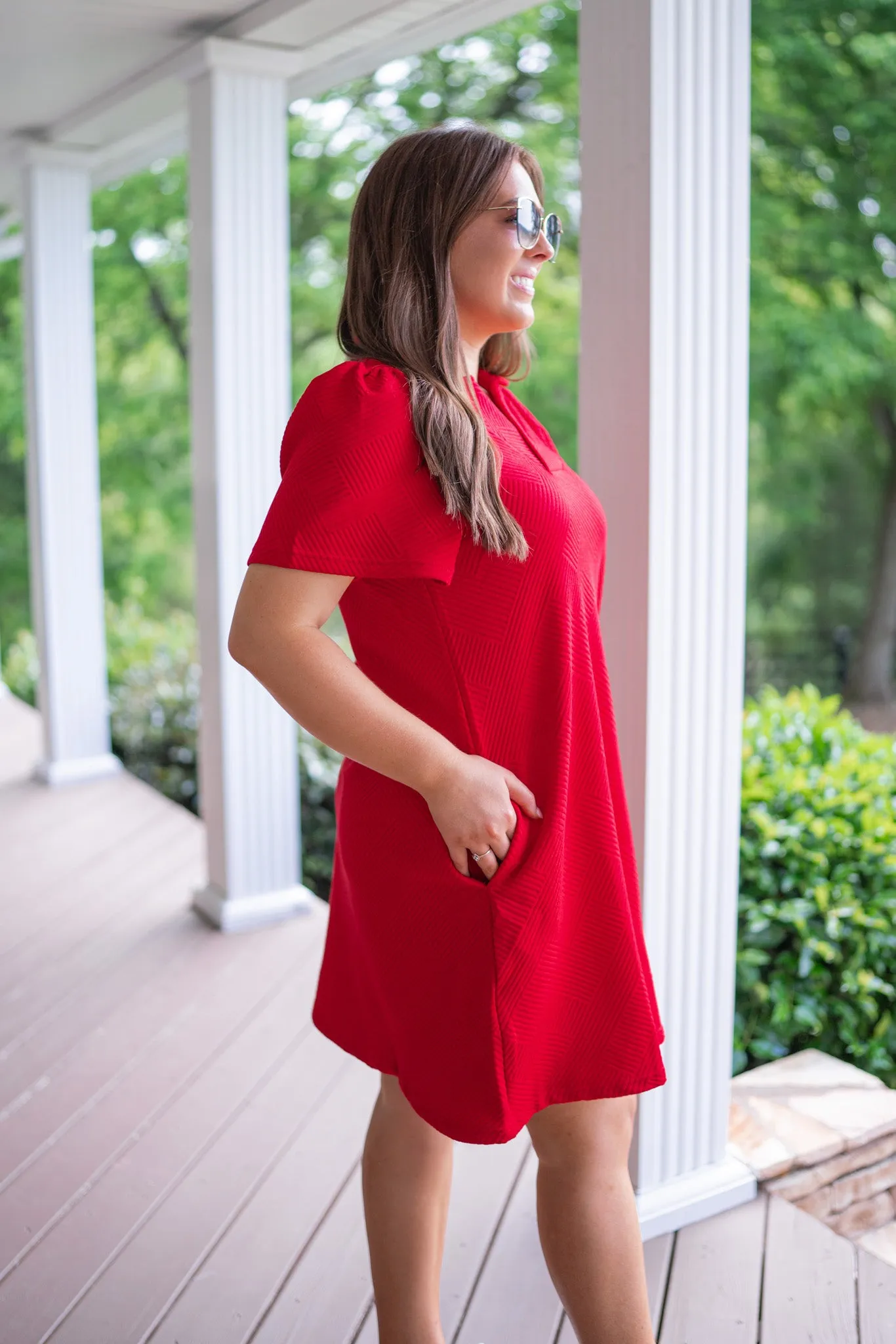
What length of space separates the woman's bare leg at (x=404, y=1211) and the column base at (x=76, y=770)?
4156 mm

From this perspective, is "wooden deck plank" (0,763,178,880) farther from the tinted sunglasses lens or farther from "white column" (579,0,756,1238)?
the tinted sunglasses lens

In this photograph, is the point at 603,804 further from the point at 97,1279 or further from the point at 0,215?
the point at 0,215

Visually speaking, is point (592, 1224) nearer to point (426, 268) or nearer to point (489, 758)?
point (489, 758)

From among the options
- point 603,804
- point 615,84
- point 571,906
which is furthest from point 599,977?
point 615,84

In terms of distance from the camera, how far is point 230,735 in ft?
12.2

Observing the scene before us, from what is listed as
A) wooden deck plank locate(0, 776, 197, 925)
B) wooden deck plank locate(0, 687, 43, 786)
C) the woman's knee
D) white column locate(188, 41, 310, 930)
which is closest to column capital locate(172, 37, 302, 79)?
white column locate(188, 41, 310, 930)

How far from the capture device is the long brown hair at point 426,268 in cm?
136

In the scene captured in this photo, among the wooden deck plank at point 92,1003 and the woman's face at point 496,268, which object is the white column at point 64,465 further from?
the woman's face at point 496,268

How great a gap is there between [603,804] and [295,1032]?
73.5 inches

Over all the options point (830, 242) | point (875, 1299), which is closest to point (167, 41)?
point (875, 1299)

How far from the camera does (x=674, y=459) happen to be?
2.01 meters

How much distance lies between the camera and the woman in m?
1.34

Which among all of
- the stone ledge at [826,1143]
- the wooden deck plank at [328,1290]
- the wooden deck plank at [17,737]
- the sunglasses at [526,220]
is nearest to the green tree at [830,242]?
the wooden deck plank at [17,737]

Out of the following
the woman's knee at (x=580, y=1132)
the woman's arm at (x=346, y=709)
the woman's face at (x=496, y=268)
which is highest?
the woman's face at (x=496, y=268)
